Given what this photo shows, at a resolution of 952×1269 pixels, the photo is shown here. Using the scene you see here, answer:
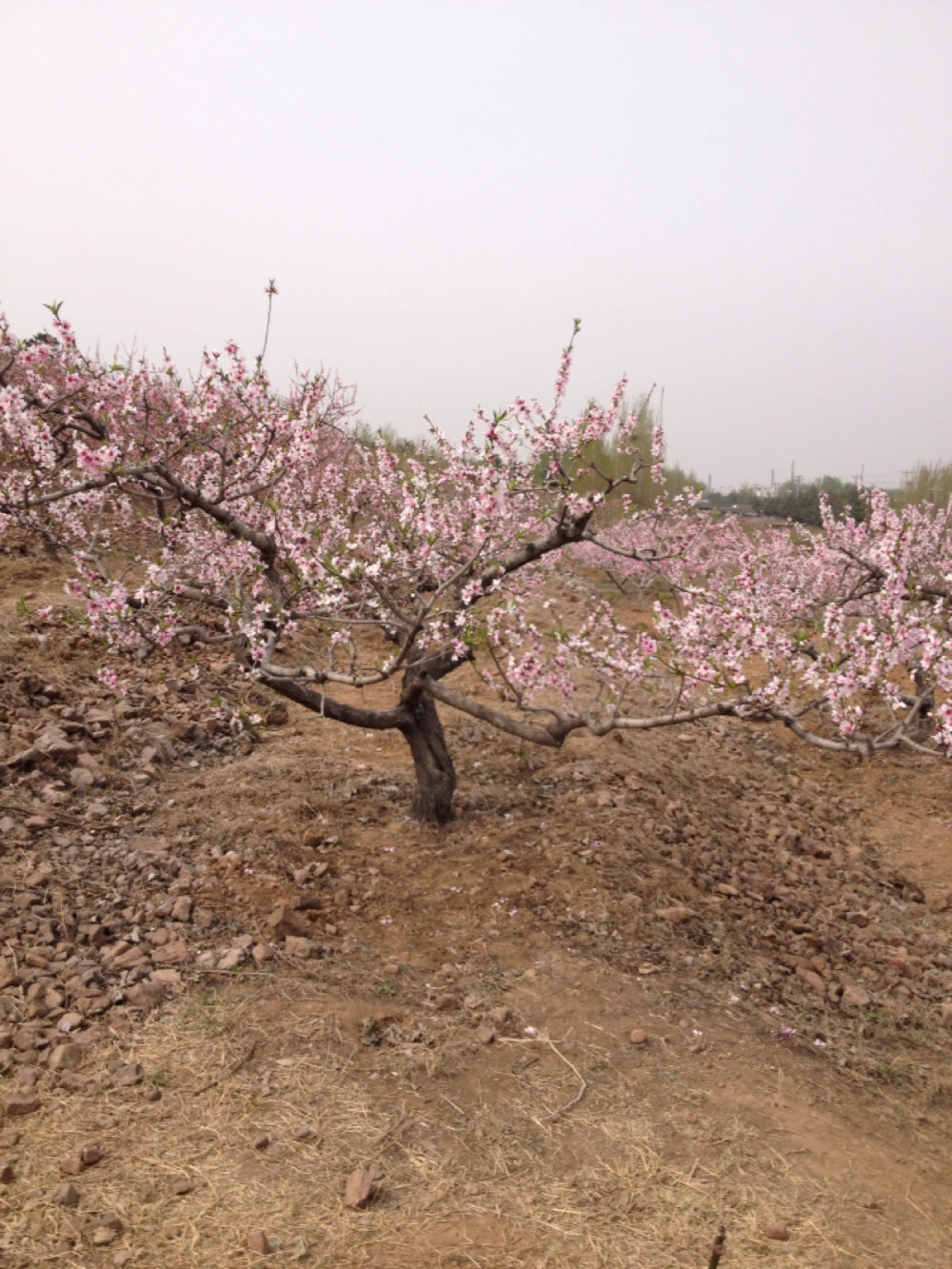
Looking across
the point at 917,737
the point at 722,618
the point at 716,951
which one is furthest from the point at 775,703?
the point at 917,737

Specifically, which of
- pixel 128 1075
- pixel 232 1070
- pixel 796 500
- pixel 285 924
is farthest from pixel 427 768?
pixel 796 500

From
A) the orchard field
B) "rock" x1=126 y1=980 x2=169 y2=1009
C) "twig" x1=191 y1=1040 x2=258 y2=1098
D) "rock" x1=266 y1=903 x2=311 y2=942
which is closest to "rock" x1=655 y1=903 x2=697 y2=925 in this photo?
the orchard field

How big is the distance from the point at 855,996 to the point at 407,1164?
2921mm

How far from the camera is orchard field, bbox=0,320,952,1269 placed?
3070mm

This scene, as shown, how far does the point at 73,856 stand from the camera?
5035 mm

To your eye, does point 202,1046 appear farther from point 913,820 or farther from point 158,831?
point 913,820

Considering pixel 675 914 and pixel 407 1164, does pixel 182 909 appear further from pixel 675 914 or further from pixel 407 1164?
pixel 675 914

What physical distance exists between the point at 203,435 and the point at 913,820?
725 centimetres

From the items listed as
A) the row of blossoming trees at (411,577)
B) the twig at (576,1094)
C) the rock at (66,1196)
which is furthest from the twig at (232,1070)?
the row of blossoming trees at (411,577)

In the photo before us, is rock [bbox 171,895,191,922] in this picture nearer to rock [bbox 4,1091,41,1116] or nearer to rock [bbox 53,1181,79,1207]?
rock [bbox 4,1091,41,1116]

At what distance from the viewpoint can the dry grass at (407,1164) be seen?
2869 millimetres

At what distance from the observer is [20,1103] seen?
3307mm

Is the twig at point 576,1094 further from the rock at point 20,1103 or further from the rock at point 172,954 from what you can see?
the rock at point 20,1103

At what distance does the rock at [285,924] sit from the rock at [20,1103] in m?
1.34
